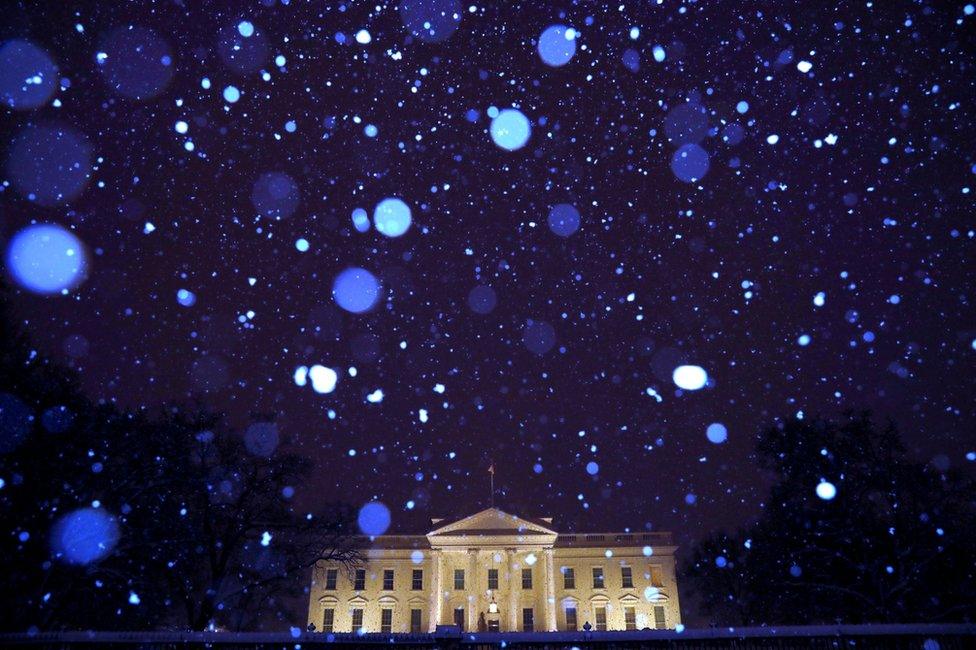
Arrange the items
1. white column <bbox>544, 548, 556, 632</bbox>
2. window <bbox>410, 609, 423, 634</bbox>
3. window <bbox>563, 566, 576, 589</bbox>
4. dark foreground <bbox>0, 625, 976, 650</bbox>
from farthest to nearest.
Result: window <bbox>563, 566, 576, 589</bbox> → window <bbox>410, 609, 423, 634</bbox> → white column <bbox>544, 548, 556, 632</bbox> → dark foreground <bbox>0, 625, 976, 650</bbox>

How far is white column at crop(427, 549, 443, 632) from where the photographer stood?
176 ft

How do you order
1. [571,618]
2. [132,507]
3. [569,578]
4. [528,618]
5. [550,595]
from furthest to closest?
[569,578], [571,618], [528,618], [550,595], [132,507]

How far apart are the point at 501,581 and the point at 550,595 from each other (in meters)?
4.88

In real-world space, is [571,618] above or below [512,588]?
below

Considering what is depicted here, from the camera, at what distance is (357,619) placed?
55156 mm

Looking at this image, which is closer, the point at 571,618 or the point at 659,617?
the point at 659,617

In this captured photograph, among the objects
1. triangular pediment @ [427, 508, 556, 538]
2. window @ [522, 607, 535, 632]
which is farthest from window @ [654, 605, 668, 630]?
triangular pediment @ [427, 508, 556, 538]

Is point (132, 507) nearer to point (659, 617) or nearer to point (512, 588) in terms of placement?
point (512, 588)

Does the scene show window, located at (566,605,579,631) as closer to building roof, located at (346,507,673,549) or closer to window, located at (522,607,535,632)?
window, located at (522,607,535,632)

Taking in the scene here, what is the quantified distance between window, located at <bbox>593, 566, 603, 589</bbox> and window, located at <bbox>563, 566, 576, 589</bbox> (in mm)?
1919

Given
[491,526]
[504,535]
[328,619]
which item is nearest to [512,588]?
[504,535]

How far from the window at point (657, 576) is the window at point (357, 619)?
27.6 meters

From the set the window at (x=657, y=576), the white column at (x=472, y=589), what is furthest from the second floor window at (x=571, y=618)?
the white column at (x=472, y=589)

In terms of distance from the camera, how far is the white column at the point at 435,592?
176 ft
